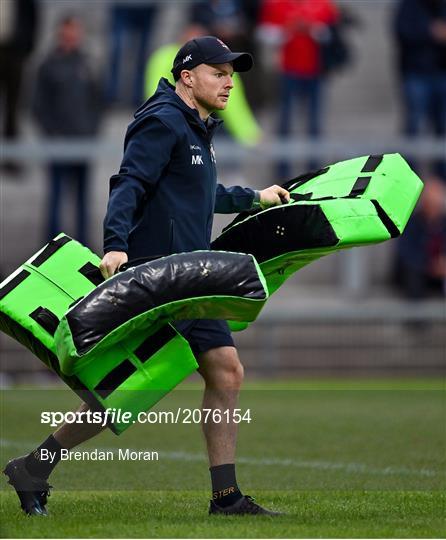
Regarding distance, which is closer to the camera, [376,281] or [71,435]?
[71,435]

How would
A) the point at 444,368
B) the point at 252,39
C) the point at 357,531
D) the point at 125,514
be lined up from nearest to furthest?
the point at 357,531, the point at 125,514, the point at 444,368, the point at 252,39

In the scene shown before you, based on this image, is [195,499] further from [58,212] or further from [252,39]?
[252,39]

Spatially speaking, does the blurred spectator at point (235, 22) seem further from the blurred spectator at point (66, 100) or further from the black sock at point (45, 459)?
the black sock at point (45, 459)

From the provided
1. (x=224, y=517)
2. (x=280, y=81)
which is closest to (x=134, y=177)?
(x=224, y=517)

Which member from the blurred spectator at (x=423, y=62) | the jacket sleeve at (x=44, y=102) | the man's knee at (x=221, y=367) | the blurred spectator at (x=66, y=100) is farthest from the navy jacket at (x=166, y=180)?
the blurred spectator at (x=423, y=62)

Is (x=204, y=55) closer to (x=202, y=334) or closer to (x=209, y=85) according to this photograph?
(x=209, y=85)

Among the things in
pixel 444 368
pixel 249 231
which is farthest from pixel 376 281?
pixel 249 231

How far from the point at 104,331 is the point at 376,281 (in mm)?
9284

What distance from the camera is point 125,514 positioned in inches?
276

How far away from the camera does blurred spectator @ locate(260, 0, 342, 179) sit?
55.9ft

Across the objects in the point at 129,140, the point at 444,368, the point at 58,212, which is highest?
the point at 129,140

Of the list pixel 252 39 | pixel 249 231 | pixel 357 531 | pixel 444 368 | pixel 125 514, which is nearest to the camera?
pixel 357 531

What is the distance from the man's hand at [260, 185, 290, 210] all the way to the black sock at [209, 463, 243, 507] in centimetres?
128

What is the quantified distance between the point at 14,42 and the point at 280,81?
119 inches
